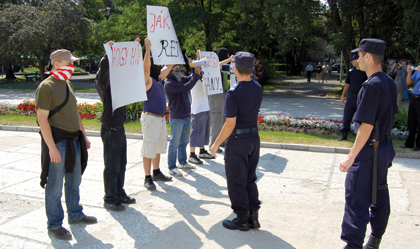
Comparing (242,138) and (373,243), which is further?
(242,138)

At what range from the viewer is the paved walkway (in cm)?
407

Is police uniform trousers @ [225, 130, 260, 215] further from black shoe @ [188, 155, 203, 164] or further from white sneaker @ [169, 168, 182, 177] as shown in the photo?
black shoe @ [188, 155, 203, 164]

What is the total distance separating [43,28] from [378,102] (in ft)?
85.3

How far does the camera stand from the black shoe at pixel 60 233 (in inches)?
159

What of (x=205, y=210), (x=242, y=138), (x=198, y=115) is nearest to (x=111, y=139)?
(x=205, y=210)

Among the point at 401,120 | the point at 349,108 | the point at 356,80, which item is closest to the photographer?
the point at 356,80

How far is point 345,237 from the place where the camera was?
354 centimetres

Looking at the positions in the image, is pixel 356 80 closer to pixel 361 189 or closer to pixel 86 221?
pixel 361 189

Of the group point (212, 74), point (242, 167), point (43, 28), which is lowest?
point (242, 167)

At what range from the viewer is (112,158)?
476 centimetres

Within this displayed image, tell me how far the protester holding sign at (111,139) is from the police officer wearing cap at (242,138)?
1.37m

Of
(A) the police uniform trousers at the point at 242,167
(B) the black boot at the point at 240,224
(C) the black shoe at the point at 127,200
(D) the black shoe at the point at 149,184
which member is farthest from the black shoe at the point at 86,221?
(A) the police uniform trousers at the point at 242,167

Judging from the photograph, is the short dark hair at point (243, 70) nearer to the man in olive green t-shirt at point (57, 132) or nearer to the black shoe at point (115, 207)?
the man in olive green t-shirt at point (57, 132)

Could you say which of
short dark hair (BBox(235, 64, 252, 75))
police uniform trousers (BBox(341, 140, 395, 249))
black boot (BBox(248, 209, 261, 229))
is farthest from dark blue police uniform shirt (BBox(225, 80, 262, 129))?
police uniform trousers (BBox(341, 140, 395, 249))
